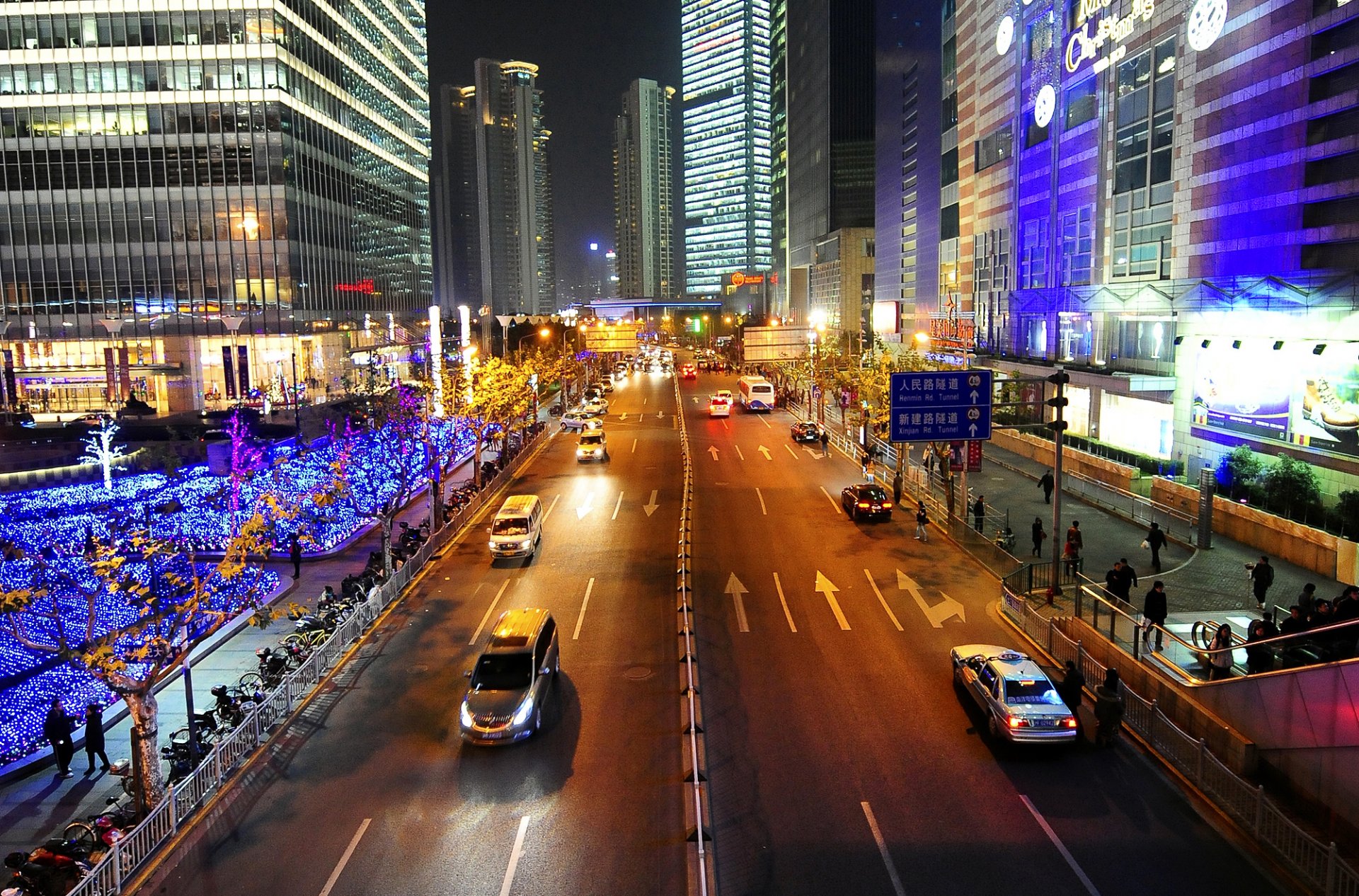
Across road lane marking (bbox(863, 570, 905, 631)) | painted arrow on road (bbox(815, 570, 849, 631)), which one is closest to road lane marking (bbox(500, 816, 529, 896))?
painted arrow on road (bbox(815, 570, 849, 631))

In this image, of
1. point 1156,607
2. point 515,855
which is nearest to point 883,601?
point 1156,607

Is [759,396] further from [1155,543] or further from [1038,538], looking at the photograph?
[1155,543]

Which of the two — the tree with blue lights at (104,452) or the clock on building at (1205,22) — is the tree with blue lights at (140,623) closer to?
the tree with blue lights at (104,452)

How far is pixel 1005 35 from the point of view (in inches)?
2324

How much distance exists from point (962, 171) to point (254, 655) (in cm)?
6316

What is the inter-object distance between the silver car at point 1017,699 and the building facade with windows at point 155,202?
6557cm

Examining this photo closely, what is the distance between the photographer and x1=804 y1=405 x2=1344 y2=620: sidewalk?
2433 cm

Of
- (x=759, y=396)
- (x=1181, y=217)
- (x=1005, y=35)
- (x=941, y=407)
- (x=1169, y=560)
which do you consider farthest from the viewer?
(x=759, y=396)

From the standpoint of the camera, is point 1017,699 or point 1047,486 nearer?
point 1017,699

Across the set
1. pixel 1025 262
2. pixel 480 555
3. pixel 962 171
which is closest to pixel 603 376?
pixel 962 171

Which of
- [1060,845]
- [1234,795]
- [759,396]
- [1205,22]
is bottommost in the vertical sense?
[1060,845]

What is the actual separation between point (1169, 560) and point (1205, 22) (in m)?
22.2

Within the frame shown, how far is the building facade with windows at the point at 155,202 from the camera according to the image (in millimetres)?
72875

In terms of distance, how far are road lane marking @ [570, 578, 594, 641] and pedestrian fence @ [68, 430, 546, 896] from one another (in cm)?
570
